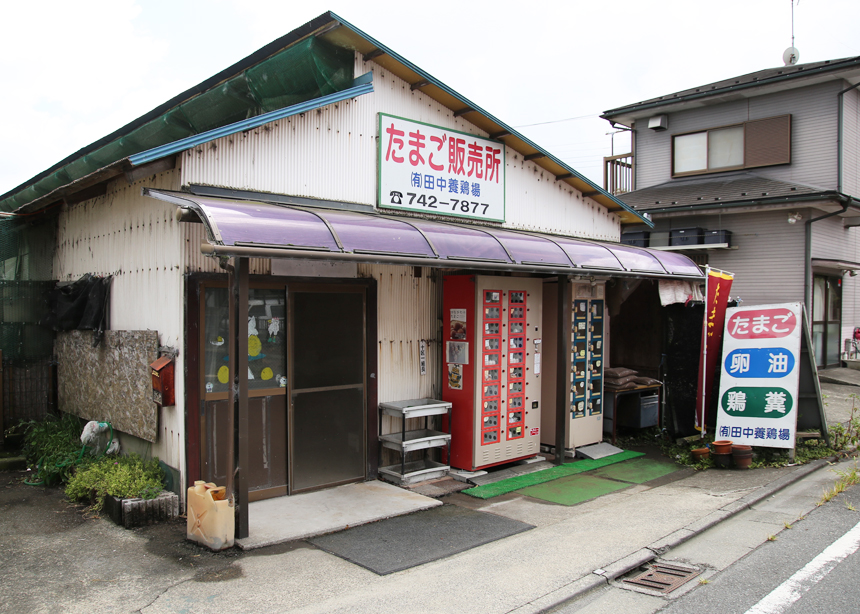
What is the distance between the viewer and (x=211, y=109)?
803 centimetres

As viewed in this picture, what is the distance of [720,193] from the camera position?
55.6ft

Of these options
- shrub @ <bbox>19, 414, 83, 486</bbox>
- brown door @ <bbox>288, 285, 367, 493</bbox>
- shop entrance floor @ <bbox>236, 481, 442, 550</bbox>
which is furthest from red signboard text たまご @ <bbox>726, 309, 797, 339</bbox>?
shrub @ <bbox>19, 414, 83, 486</bbox>

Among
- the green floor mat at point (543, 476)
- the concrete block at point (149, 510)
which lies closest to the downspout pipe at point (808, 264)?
the green floor mat at point (543, 476)

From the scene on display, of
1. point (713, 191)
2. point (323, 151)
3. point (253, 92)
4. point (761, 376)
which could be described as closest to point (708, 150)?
point (713, 191)

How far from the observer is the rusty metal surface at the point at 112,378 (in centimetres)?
693

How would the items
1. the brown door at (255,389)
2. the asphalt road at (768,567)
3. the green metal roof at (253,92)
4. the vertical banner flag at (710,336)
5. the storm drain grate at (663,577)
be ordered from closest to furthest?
the asphalt road at (768,567), the storm drain grate at (663,577), the brown door at (255,389), the green metal roof at (253,92), the vertical banner flag at (710,336)

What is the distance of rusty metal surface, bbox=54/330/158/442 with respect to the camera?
6.93 metres

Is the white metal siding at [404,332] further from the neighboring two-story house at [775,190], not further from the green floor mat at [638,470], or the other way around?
the neighboring two-story house at [775,190]

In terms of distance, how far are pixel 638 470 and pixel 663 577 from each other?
13.0ft

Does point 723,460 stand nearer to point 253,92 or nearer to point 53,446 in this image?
point 253,92

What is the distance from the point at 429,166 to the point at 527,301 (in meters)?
2.52

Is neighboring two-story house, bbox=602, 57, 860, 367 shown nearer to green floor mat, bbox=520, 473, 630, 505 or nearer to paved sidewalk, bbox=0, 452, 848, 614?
green floor mat, bbox=520, 473, 630, 505

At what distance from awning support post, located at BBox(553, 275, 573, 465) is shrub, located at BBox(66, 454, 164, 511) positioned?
18.7ft

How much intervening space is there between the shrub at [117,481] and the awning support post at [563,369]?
5685 millimetres
